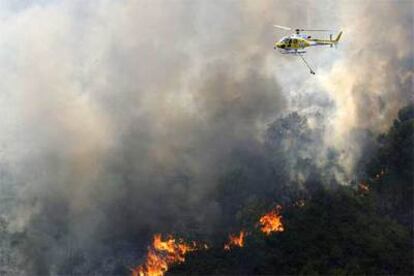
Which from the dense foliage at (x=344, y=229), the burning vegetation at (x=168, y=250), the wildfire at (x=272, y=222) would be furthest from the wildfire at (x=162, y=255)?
the wildfire at (x=272, y=222)

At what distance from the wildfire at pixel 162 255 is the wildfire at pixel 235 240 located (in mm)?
4308

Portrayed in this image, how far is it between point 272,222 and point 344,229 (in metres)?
10.3

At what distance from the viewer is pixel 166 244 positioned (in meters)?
87.6

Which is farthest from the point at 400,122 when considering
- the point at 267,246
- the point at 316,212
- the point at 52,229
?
the point at 52,229

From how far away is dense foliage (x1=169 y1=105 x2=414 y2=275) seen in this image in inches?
3391

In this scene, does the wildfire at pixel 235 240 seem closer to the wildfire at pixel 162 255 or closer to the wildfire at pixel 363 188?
the wildfire at pixel 162 255

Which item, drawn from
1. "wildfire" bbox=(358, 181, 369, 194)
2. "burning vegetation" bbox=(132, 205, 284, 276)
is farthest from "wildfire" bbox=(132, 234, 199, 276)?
"wildfire" bbox=(358, 181, 369, 194)

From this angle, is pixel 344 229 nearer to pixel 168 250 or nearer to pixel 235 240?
pixel 235 240

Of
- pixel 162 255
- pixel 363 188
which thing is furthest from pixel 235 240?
pixel 363 188

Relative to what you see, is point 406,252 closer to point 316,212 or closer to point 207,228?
point 316,212

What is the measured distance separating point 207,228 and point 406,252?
27.4 meters

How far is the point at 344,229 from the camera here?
9262 centimetres

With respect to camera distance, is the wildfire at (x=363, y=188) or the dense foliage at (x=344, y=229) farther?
the wildfire at (x=363, y=188)

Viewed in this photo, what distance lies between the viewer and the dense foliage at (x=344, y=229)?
283 feet
